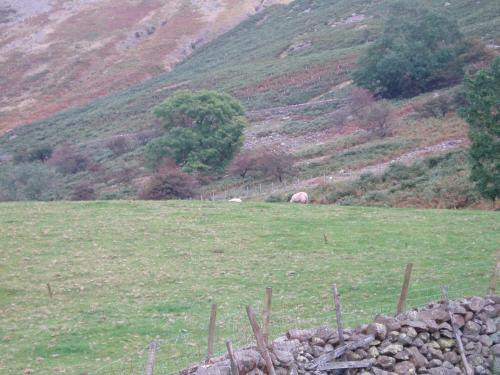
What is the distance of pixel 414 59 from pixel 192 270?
57.1 meters

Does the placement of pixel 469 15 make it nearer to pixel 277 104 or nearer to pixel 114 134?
pixel 277 104

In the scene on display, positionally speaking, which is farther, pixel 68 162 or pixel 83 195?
pixel 68 162

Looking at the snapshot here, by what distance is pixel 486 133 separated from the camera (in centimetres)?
2775

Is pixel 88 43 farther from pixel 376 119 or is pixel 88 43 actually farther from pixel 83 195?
pixel 83 195

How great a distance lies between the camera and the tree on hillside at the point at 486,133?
90.0ft

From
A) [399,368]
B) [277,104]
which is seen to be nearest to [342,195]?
[399,368]

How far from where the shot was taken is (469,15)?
94312mm

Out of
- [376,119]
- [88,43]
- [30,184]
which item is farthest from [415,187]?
[88,43]

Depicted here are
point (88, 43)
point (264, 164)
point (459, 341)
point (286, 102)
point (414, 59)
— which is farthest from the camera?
point (88, 43)

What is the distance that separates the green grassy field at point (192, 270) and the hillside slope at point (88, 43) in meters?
81.8

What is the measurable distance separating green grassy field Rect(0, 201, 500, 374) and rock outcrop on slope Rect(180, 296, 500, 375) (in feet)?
5.29

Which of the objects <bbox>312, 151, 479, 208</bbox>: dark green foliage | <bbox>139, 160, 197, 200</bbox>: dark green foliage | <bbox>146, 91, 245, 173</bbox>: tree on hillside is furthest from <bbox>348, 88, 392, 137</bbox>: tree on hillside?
<bbox>139, 160, 197, 200</bbox>: dark green foliage

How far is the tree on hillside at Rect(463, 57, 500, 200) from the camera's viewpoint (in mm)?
27422

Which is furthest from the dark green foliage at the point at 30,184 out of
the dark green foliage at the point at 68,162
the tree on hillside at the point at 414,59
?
the tree on hillside at the point at 414,59
